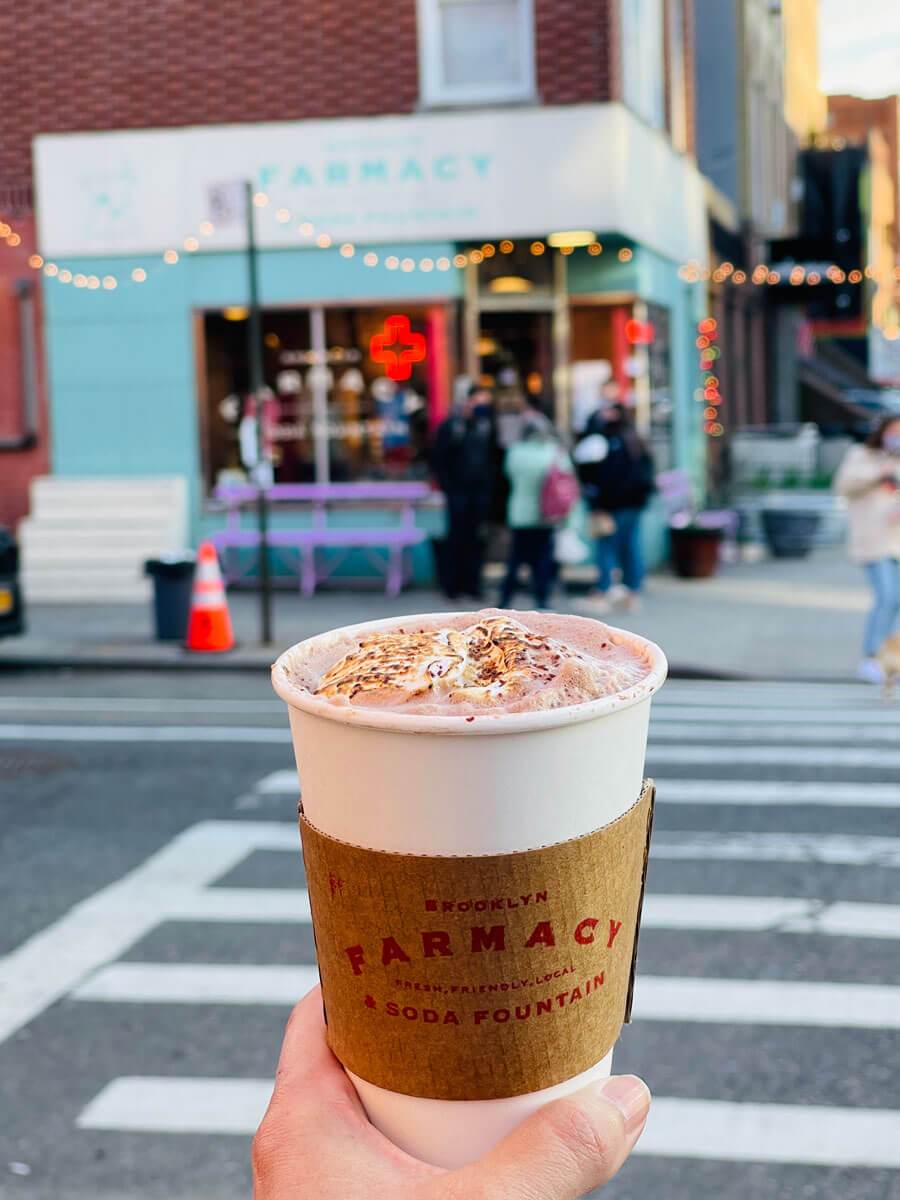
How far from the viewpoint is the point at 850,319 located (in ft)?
90.4

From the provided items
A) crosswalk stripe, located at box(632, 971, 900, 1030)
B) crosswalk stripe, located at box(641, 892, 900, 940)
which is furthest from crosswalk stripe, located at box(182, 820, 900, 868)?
crosswalk stripe, located at box(632, 971, 900, 1030)

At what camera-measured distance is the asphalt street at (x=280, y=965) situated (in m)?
4.16

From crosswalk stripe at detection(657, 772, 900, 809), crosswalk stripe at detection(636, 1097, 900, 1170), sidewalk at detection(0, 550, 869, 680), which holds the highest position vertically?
sidewalk at detection(0, 550, 869, 680)

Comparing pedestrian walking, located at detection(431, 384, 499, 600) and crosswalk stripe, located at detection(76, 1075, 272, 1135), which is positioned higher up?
pedestrian walking, located at detection(431, 384, 499, 600)

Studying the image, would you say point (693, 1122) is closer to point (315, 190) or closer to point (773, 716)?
point (773, 716)

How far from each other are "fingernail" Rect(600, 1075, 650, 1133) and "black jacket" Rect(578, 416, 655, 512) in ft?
42.5

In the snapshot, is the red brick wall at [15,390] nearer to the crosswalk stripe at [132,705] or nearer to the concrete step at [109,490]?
the concrete step at [109,490]

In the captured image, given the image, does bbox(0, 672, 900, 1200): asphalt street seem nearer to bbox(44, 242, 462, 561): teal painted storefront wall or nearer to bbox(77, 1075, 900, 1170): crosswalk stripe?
bbox(77, 1075, 900, 1170): crosswalk stripe

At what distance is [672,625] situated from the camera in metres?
14.1

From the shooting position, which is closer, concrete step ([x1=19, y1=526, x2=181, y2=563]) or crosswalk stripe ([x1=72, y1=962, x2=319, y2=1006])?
crosswalk stripe ([x1=72, y1=962, x2=319, y2=1006])

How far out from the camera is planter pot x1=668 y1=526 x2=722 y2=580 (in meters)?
17.5

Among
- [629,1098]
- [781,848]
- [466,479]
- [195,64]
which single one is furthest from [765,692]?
[195,64]

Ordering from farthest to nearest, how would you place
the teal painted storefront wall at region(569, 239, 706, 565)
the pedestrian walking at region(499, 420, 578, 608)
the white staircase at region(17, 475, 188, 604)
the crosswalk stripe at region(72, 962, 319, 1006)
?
the teal painted storefront wall at region(569, 239, 706, 565) → the white staircase at region(17, 475, 188, 604) → the pedestrian walking at region(499, 420, 578, 608) → the crosswalk stripe at region(72, 962, 319, 1006)

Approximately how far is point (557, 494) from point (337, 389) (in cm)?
470
